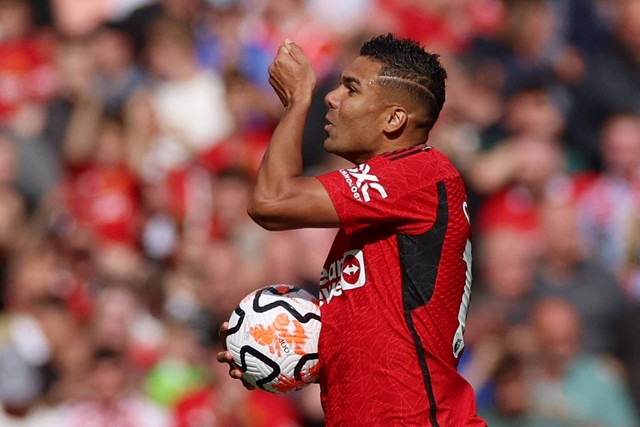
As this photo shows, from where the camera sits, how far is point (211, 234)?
1031 centimetres

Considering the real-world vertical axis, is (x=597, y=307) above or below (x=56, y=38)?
below

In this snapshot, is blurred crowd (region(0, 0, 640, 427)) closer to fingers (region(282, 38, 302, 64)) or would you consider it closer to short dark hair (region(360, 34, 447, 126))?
short dark hair (region(360, 34, 447, 126))

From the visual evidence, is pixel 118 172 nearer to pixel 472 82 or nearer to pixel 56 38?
pixel 56 38

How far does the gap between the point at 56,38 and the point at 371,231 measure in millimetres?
8174

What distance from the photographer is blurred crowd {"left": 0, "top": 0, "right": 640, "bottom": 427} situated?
8.57 meters

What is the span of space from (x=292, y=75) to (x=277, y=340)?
101 centimetres

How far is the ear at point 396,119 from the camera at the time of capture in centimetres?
461

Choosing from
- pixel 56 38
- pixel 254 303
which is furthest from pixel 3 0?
pixel 254 303

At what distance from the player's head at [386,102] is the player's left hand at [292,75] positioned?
6.5 inches

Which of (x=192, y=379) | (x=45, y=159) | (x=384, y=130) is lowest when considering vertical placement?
(x=192, y=379)

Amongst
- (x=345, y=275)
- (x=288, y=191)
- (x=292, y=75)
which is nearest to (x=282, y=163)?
(x=288, y=191)

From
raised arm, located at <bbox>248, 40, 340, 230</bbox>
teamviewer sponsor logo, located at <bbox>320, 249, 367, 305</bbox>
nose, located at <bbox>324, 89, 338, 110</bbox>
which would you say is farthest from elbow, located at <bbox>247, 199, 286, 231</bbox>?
nose, located at <bbox>324, 89, 338, 110</bbox>

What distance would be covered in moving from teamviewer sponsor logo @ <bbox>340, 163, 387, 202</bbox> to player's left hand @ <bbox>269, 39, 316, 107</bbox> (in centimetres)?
34

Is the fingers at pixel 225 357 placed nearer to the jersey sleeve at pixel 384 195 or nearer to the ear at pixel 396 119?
the jersey sleeve at pixel 384 195
